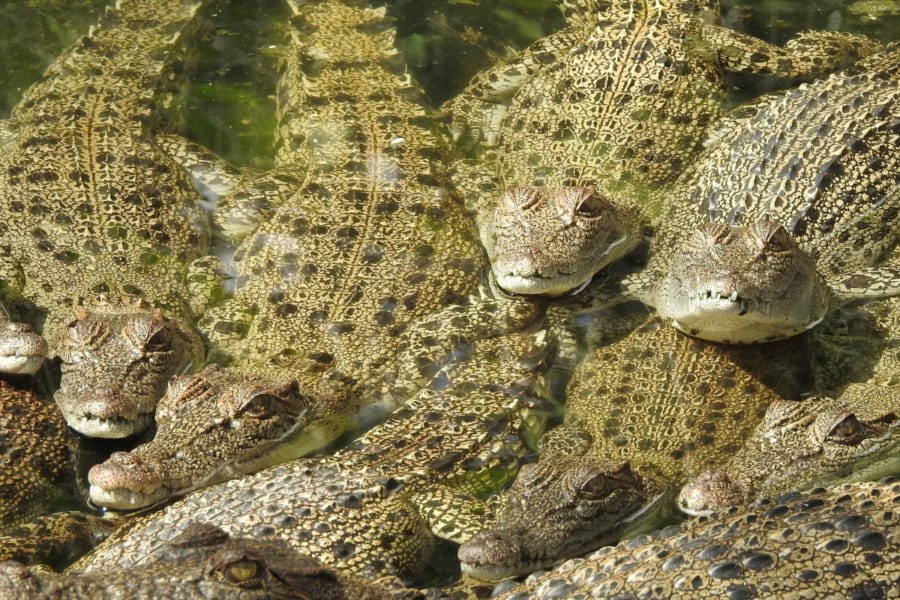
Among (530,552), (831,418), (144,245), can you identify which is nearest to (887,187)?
(831,418)

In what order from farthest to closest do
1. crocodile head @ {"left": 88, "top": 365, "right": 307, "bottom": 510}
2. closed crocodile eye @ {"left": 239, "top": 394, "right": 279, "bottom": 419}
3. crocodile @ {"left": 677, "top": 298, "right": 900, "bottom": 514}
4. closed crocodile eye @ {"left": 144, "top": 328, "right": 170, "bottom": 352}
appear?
closed crocodile eye @ {"left": 144, "top": 328, "right": 170, "bottom": 352} < closed crocodile eye @ {"left": 239, "top": 394, "right": 279, "bottom": 419} < crocodile head @ {"left": 88, "top": 365, "right": 307, "bottom": 510} < crocodile @ {"left": 677, "top": 298, "right": 900, "bottom": 514}

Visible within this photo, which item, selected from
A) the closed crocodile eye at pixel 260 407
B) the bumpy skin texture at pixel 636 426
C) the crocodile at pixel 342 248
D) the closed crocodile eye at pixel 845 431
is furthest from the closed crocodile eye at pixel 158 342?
the closed crocodile eye at pixel 845 431

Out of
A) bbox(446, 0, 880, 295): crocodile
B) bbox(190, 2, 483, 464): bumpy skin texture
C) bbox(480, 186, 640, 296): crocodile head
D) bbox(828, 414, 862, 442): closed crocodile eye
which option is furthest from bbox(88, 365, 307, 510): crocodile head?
bbox(828, 414, 862, 442): closed crocodile eye

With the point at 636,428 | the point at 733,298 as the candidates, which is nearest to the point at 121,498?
the point at 636,428

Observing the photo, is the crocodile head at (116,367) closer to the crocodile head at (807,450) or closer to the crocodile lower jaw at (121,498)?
the crocodile lower jaw at (121,498)

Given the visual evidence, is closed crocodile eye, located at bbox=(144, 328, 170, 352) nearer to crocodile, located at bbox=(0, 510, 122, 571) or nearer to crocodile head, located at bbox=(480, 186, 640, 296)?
crocodile, located at bbox=(0, 510, 122, 571)

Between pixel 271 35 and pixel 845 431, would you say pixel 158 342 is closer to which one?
pixel 845 431
